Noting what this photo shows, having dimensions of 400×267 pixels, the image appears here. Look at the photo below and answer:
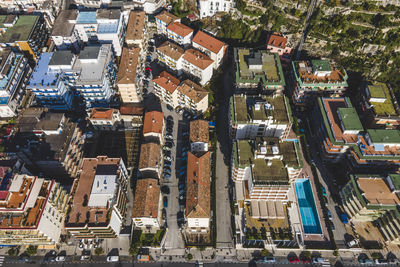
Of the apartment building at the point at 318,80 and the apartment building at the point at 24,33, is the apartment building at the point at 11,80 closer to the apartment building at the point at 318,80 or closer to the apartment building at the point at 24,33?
the apartment building at the point at 24,33

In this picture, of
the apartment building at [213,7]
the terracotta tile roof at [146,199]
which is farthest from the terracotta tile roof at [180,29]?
the terracotta tile roof at [146,199]

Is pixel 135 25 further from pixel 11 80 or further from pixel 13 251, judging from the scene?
pixel 13 251

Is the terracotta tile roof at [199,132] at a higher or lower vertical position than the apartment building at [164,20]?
lower

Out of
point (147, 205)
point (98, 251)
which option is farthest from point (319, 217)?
point (98, 251)

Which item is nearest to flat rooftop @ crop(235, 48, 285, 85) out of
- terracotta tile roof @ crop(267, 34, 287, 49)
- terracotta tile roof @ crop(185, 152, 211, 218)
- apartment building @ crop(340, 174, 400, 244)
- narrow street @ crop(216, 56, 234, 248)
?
terracotta tile roof @ crop(267, 34, 287, 49)

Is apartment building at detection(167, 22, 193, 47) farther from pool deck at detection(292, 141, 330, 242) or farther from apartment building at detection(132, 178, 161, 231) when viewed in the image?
pool deck at detection(292, 141, 330, 242)
